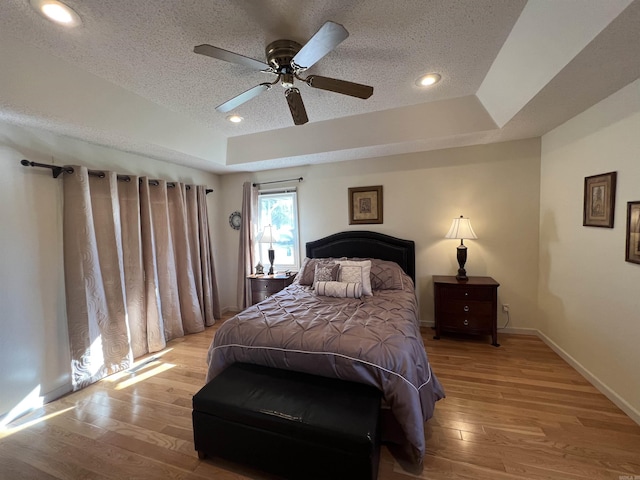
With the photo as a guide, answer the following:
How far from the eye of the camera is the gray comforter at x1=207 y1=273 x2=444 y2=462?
149cm

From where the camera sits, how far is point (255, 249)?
415 centimetres

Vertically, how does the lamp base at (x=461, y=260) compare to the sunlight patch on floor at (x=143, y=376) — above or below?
above

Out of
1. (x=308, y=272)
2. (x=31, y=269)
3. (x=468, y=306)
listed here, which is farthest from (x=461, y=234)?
(x=31, y=269)

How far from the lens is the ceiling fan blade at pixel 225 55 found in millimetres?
1378

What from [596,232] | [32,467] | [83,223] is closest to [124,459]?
[32,467]

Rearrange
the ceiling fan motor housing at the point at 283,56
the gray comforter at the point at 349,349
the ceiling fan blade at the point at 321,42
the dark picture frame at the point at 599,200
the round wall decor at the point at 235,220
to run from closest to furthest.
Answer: the ceiling fan blade at the point at 321,42 → the gray comforter at the point at 349,349 → the ceiling fan motor housing at the point at 283,56 → the dark picture frame at the point at 599,200 → the round wall decor at the point at 235,220

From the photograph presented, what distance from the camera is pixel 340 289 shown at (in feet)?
8.68

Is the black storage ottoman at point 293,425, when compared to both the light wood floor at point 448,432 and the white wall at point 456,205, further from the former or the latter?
the white wall at point 456,205

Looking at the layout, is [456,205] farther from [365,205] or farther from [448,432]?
[448,432]

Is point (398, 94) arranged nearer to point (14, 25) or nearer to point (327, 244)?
point (327, 244)

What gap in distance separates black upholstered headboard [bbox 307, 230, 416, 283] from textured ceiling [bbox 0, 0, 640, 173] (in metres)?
1.21

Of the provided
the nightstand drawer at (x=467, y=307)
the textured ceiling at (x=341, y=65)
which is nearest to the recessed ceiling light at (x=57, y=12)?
the textured ceiling at (x=341, y=65)

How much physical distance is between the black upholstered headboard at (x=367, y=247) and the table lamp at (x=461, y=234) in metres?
0.51

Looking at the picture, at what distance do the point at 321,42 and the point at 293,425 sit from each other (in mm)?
1997
